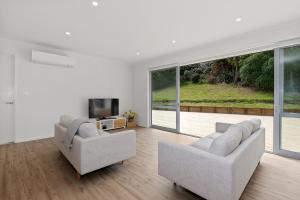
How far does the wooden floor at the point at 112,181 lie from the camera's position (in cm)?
176

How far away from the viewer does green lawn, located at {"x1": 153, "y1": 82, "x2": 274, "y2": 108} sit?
6.61m

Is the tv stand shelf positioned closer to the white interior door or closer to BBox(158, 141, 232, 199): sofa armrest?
the white interior door

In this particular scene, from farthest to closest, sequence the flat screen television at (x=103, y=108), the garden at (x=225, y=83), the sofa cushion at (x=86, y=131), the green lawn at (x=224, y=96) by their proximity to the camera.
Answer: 1. the green lawn at (x=224, y=96)
2. the garden at (x=225, y=83)
3. the flat screen television at (x=103, y=108)
4. the sofa cushion at (x=86, y=131)

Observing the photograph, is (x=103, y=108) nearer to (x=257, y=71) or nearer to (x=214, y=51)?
(x=214, y=51)

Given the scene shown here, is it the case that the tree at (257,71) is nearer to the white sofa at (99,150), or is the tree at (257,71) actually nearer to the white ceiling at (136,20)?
the white ceiling at (136,20)

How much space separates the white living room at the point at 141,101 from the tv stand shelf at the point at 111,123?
0.11ft

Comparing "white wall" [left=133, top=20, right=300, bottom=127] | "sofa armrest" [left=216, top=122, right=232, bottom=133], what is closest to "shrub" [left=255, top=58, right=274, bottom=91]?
"white wall" [left=133, top=20, right=300, bottom=127]

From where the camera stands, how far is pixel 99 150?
6.89 feet

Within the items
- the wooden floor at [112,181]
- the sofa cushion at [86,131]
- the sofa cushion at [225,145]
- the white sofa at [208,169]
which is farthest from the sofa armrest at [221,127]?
the sofa cushion at [86,131]

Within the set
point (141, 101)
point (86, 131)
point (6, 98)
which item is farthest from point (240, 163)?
point (6, 98)

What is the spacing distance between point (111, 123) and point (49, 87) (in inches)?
79.7

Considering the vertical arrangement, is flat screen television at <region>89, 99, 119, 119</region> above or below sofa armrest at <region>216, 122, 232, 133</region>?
above

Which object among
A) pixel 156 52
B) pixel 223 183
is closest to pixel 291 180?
pixel 223 183

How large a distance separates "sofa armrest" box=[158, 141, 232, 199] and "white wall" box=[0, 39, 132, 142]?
3.63 m
